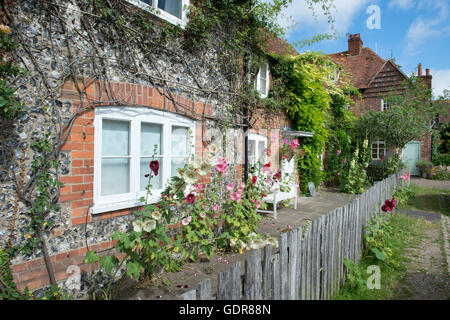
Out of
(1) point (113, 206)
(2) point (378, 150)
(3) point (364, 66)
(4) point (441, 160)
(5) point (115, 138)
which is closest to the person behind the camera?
(1) point (113, 206)

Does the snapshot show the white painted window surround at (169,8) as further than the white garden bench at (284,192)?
No

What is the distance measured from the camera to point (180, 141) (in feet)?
14.5

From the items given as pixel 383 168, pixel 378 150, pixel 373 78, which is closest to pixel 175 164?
pixel 383 168

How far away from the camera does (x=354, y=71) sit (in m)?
21.6

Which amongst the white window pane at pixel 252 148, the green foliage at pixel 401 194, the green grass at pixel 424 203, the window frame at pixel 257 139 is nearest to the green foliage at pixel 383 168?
the green grass at pixel 424 203

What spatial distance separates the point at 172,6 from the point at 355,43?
21.6 metres

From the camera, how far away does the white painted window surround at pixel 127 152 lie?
326cm

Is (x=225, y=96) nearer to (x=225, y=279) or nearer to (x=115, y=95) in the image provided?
(x=115, y=95)

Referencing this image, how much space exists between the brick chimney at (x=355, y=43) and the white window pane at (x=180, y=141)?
22003 millimetres

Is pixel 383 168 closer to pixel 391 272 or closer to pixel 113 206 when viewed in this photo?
pixel 391 272

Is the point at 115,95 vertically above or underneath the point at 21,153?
above

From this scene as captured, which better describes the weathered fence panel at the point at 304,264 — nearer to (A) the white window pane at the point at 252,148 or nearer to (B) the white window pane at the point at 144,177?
(B) the white window pane at the point at 144,177
